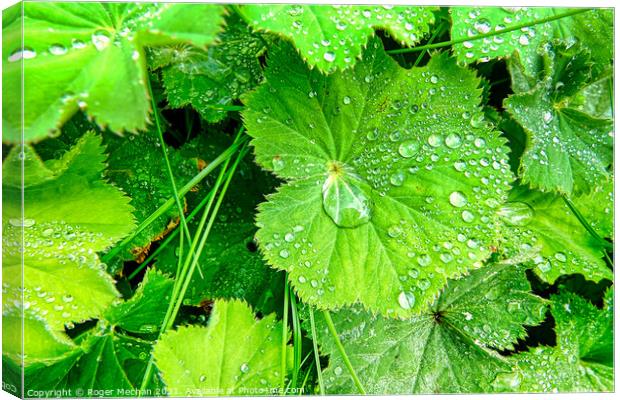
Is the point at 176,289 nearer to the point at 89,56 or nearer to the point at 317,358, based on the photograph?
the point at 317,358

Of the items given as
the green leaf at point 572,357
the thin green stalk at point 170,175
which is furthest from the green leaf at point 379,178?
the green leaf at point 572,357

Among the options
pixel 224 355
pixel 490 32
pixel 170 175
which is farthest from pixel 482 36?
pixel 224 355

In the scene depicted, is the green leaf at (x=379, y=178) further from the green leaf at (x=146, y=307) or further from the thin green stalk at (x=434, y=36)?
the green leaf at (x=146, y=307)

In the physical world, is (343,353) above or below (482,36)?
below

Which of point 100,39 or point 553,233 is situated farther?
point 553,233

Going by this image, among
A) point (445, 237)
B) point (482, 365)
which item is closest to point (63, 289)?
point (445, 237)

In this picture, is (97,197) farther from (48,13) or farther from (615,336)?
(615,336)
